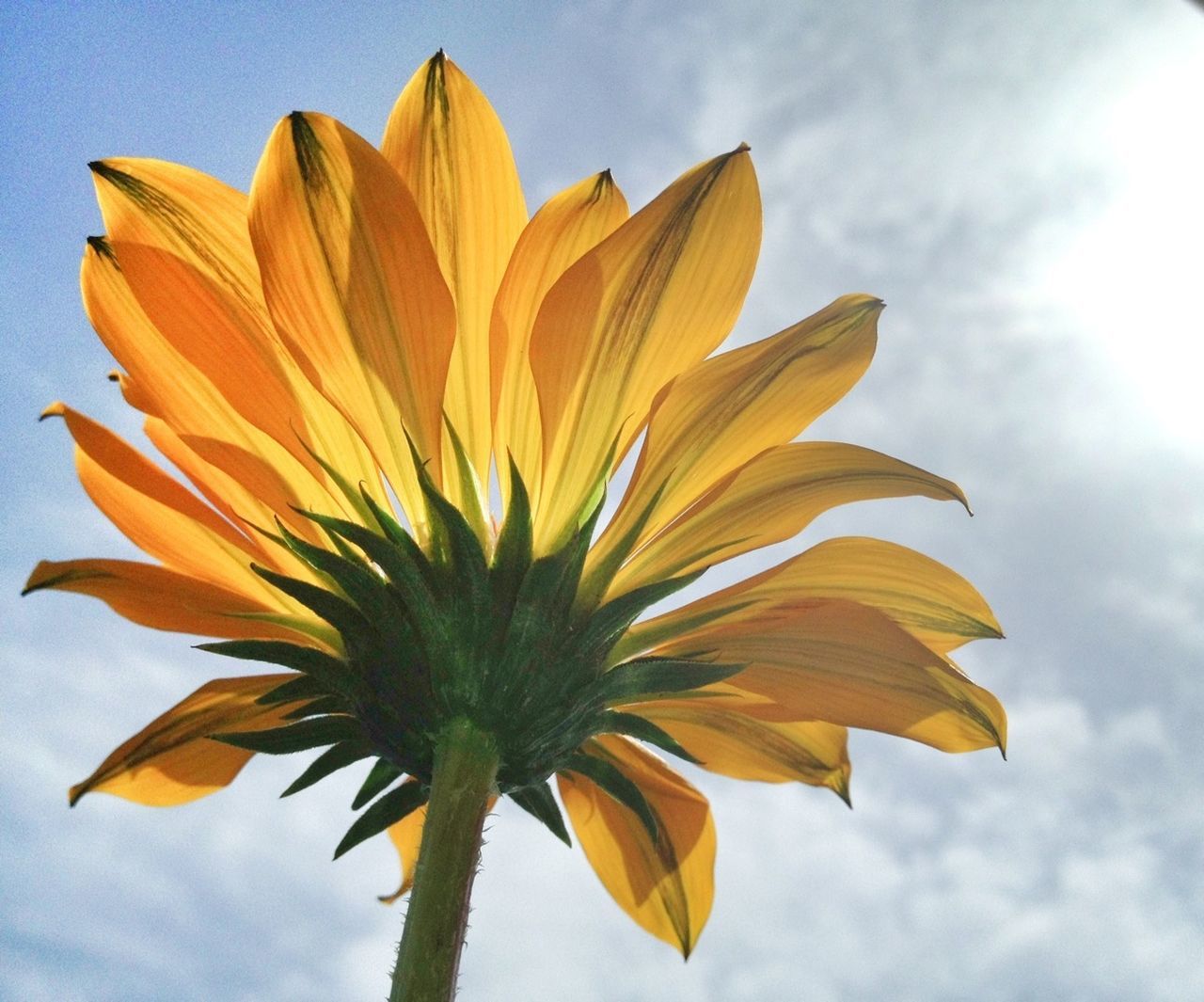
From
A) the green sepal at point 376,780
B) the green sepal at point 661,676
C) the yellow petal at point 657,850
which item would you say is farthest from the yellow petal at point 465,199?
the yellow petal at point 657,850

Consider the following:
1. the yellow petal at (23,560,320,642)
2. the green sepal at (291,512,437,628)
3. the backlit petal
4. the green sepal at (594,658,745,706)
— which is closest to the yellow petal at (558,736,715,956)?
the backlit petal

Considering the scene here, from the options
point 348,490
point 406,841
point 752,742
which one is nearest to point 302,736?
point 348,490

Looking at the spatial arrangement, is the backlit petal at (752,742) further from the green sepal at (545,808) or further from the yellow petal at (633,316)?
the yellow petal at (633,316)

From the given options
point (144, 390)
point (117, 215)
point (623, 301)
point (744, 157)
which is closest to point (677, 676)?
point (623, 301)

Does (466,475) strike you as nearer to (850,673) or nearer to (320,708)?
(320,708)

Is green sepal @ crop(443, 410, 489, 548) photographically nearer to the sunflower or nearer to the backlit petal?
the sunflower

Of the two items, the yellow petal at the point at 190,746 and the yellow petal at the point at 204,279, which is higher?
the yellow petal at the point at 204,279
